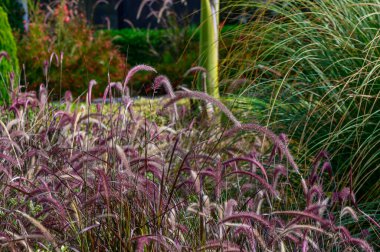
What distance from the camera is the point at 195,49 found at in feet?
42.8

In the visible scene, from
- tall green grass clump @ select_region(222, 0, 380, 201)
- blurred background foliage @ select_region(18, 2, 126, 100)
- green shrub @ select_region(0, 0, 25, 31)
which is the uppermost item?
tall green grass clump @ select_region(222, 0, 380, 201)

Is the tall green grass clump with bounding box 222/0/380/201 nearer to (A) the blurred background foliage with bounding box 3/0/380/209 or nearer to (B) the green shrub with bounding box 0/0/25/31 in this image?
(A) the blurred background foliage with bounding box 3/0/380/209

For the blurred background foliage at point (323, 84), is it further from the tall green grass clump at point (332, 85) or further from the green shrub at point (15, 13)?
the green shrub at point (15, 13)

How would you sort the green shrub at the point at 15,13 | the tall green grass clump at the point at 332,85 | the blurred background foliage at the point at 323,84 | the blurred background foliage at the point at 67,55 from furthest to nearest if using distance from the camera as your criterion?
the green shrub at the point at 15,13 < the blurred background foliage at the point at 67,55 < the tall green grass clump at the point at 332,85 < the blurred background foliage at the point at 323,84

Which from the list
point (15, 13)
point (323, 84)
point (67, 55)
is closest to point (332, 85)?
point (323, 84)

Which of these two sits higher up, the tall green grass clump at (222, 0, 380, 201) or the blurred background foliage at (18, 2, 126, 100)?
the tall green grass clump at (222, 0, 380, 201)

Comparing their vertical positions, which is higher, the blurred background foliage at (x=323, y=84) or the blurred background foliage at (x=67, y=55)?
the blurred background foliage at (x=323, y=84)

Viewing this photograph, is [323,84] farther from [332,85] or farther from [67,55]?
[67,55]

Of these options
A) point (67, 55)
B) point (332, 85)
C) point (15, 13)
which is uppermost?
point (332, 85)

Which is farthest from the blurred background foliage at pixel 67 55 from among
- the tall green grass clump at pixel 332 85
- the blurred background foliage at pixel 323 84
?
the tall green grass clump at pixel 332 85

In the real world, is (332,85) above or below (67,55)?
above

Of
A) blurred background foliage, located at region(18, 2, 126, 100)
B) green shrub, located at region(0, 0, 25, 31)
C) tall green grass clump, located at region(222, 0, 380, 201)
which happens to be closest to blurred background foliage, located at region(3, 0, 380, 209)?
tall green grass clump, located at region(222, 0, 380, 201)

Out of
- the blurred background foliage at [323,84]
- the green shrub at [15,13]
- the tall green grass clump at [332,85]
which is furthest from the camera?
the green shrub at [15,13]

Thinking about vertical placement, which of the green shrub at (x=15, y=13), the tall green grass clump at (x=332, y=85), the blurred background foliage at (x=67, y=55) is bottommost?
the blurred background foliage at (x=67, y=55)
